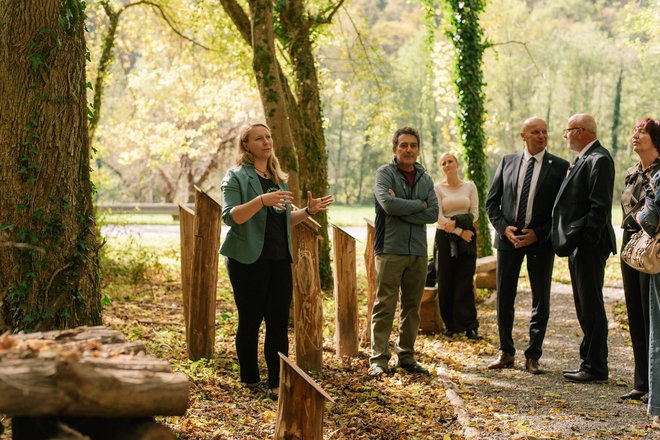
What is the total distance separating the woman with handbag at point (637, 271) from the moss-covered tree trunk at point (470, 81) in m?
8.08

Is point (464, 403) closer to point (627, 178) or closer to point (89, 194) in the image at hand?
point (627, 178)

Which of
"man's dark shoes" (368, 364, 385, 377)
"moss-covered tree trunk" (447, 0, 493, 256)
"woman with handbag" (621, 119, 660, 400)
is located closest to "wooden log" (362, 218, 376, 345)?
"man's dark shoes" (368, 364, 385, 377)

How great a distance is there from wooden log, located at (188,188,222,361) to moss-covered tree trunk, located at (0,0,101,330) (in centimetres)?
157

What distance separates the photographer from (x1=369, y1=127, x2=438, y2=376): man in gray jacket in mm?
6613

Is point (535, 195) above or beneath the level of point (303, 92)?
beneath

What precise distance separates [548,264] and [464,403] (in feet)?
5.63

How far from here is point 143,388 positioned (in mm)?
2803

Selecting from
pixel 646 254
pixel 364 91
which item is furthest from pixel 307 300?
pixel 364 91

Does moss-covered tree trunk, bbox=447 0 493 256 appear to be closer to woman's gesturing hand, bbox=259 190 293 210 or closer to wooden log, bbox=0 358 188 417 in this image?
woman's gesturing hand, bbox=259 190 293 210

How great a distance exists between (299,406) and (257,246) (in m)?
1.67

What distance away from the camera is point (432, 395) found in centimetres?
611

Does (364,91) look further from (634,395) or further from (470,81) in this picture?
(634,395)

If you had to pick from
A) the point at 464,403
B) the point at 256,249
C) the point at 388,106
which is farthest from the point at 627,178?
the point at 388,106

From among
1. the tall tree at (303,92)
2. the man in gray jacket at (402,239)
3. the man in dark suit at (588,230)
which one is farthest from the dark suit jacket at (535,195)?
the tall tree at (303,92)
